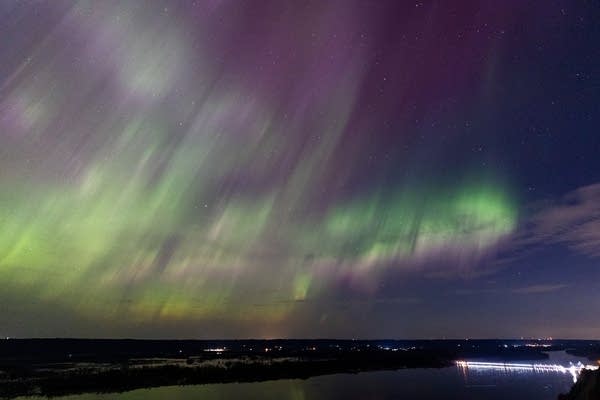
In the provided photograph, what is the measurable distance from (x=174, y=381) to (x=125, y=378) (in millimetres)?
6185

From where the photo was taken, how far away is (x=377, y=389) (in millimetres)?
49969

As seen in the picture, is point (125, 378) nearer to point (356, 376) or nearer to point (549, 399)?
point (356, 376)

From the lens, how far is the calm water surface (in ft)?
146

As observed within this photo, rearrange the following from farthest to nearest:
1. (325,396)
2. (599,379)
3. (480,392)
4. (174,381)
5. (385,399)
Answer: (174,381) → (480,392) → (325,396) → (385,399) → (599,379)

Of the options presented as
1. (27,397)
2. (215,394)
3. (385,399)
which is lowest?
(27,397)

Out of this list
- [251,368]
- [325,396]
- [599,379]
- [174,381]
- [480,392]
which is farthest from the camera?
[251,368]

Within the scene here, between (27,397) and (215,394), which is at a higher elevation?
(215,394)

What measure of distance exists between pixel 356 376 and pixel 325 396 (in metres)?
23.2

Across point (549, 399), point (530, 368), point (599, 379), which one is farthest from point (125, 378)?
point (530, 368)

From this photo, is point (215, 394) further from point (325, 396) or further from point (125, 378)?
point (125, 378)

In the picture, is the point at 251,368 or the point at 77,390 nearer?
the point at 77,390

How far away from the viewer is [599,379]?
69.2 feet

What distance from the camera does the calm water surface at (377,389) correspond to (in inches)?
1753

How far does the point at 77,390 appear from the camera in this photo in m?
47.5
